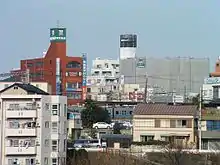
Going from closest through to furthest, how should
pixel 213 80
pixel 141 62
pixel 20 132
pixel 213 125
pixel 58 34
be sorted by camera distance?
pixel 20 132 → pixel 213 125 → pixel 213 80 → pixel 141 62 → pixel 58 34

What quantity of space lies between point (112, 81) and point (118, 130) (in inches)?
1828

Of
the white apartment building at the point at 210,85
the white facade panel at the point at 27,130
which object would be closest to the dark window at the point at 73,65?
the white apartment building at the point at 210,85

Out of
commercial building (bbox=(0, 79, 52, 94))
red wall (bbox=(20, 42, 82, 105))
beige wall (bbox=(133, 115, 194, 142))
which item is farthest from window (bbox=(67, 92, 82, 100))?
beige wall (bbox=(133, 115, 194, 142))

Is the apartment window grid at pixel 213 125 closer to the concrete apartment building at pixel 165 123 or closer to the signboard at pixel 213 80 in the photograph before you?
the concrete apartment building at pixel 165 123

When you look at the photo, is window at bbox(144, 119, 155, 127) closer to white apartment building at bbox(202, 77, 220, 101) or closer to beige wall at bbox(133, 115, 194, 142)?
beige wall at bbox(133, 115, 194, 142)

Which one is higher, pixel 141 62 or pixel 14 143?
pixel 141 62

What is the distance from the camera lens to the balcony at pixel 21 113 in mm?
24172

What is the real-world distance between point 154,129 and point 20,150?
923cm

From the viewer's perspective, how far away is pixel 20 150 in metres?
24.1

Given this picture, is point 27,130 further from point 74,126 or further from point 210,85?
point 210,85

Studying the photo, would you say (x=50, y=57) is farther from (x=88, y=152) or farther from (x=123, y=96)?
(x=88, y=152)

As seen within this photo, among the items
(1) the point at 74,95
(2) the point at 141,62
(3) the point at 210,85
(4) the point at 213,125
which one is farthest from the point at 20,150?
(2) the point at 141,62

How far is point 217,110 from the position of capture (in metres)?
31.7

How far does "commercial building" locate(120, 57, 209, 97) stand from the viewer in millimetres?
75625
